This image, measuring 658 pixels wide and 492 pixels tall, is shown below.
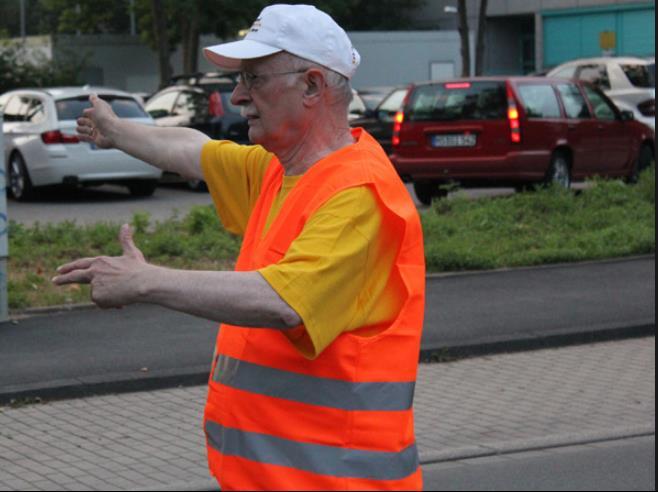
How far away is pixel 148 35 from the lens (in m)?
52.9

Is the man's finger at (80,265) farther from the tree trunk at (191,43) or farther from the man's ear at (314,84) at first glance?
the tree trunk at (191,43)

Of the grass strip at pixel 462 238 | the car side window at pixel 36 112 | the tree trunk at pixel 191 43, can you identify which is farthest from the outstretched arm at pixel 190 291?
the tree trunk at pixel 191 43

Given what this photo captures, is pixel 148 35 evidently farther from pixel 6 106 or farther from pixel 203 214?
pixel 203 214

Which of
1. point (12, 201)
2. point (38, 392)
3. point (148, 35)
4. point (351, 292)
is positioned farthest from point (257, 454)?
point (148, 35)

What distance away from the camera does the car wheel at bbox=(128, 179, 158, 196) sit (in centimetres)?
2236

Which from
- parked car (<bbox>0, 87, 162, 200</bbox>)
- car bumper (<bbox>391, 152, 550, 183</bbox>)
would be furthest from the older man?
parked car (<bbox>0, 87, 162, 200</bbox>)

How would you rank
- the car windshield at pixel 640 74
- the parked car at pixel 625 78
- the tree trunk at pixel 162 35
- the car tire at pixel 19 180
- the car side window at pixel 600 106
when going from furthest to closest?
the tree trunk at pixel 162 35, the car windshield at pixel 640 74, the parked car at pixel 625 78, the car tire at pixel 19 180, the car side window at pixel 600 106

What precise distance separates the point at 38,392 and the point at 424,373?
7.91 feet

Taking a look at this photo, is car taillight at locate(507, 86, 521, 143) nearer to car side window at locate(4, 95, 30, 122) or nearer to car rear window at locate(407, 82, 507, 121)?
car rear window at locate(407, 82, 507, 121)

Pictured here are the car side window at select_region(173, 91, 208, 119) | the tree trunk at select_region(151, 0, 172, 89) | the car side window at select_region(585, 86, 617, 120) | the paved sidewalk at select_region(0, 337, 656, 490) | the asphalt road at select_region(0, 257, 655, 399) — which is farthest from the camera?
the tree trunk at select_region(151, 0, 172, 89)

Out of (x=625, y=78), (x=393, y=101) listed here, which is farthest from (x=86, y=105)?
(x=625, y=78)

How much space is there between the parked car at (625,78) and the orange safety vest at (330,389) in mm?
24043

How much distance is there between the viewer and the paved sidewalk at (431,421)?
272 inches

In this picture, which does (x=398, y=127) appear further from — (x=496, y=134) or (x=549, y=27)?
(x=549, y=27)
